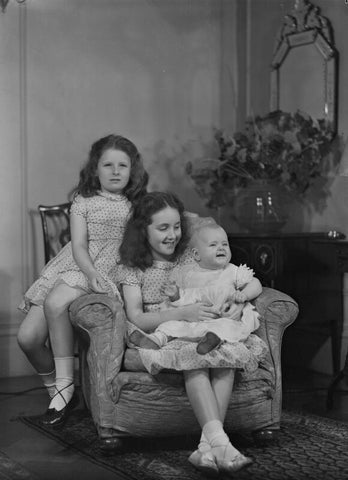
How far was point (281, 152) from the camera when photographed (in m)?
5.52

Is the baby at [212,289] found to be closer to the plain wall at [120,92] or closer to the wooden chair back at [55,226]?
the wooden chair back at [55,226]

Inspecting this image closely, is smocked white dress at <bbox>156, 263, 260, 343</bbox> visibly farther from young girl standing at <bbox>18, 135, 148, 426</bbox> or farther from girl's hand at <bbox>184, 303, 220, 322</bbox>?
young girl standing at <bbox>18, 135, 148, 426</bbox>

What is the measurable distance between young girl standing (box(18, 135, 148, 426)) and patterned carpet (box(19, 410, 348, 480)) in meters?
0.25

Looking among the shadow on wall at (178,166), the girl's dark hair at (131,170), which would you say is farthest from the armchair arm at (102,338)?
the shadow on wall at (178,166)

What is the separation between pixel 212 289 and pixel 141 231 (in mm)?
483

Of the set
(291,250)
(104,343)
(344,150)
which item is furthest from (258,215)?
(104,343)

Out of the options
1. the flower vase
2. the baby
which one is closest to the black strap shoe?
the baby

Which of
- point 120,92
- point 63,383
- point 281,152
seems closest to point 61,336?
point 63,383

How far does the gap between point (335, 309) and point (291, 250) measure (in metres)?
0.47

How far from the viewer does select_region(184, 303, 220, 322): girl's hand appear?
3.79 m

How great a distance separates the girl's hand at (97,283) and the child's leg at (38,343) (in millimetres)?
462

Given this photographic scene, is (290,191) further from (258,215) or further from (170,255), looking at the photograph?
(170,255)

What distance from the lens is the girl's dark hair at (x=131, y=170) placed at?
4398mm

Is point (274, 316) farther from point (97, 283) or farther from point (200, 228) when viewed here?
point (97, 283)
